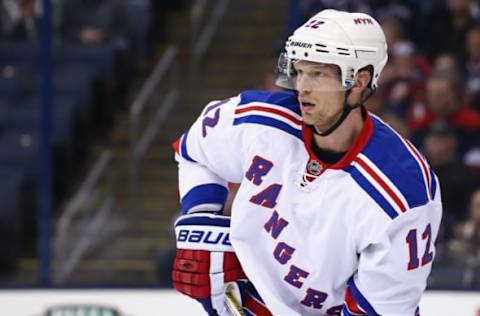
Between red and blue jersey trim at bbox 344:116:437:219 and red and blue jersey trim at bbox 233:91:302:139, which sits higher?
red and blue jersey trim at bbox 233:91:302:139

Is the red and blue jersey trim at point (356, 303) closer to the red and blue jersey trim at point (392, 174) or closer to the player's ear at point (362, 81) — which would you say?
the red and blue jersey trim at point (392, 174)

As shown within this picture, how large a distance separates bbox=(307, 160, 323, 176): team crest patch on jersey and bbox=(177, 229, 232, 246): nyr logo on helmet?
24 centimetres

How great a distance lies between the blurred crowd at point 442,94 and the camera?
4727mm

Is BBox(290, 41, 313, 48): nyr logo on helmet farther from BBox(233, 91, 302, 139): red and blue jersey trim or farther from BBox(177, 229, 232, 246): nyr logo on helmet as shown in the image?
BBox(177, 229, 232, 246): nyr logo on helmet

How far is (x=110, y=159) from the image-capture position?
5.45 metres

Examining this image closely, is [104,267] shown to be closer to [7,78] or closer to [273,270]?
[7,78]

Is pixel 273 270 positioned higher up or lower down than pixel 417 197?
lower down

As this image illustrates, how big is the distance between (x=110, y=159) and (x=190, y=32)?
0.78 m

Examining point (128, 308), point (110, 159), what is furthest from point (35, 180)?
point (128, 308)

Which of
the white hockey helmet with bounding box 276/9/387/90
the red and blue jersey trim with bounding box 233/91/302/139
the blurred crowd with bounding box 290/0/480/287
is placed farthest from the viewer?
the blurred crowd with bounding box 290/0/480/287

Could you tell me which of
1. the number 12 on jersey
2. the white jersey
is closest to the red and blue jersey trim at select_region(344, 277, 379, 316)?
the white jersey

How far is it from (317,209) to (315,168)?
0.09 meters

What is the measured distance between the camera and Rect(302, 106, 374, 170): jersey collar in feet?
9.09

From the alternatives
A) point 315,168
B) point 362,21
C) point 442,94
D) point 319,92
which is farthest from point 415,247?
point 442,94
